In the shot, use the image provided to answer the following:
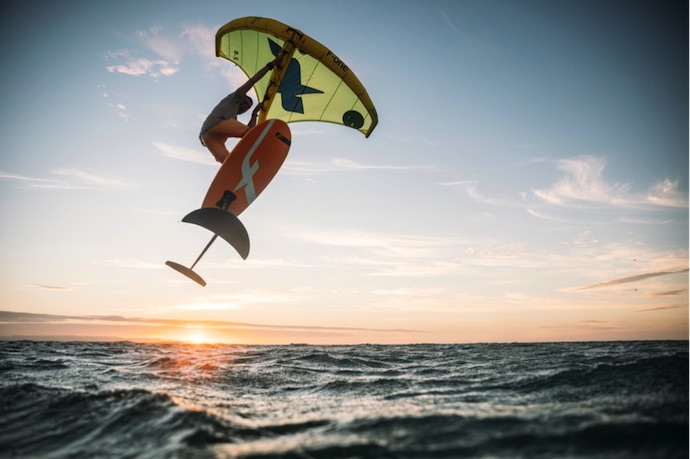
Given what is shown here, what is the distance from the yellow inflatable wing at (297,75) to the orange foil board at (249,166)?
1641 mm

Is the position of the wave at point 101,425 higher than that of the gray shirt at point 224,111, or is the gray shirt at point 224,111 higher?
the gray shirt at point 224,111

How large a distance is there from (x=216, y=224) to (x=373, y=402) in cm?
412

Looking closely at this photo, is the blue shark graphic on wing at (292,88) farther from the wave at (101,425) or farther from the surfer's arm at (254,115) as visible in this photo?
the wave at (101,425)

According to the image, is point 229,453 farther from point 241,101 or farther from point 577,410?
point 241,101

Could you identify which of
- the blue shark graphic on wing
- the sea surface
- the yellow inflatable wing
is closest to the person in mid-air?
the yellow inflatable wing

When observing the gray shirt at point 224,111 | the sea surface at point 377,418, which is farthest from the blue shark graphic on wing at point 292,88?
the sea surface at point 377,418

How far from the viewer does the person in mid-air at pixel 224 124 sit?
7.59 m

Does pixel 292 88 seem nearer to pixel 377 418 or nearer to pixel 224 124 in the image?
pixel 224 124

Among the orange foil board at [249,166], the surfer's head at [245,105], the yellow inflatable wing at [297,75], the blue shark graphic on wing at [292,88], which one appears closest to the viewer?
the orange foil board at [249,166]

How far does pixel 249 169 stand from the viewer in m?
7.39

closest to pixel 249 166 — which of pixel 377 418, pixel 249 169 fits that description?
pixel 249 169

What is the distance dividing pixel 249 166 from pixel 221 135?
3.45 ft

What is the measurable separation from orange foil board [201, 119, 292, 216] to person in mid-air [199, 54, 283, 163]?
46 centimetres

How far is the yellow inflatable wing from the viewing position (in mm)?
8523
